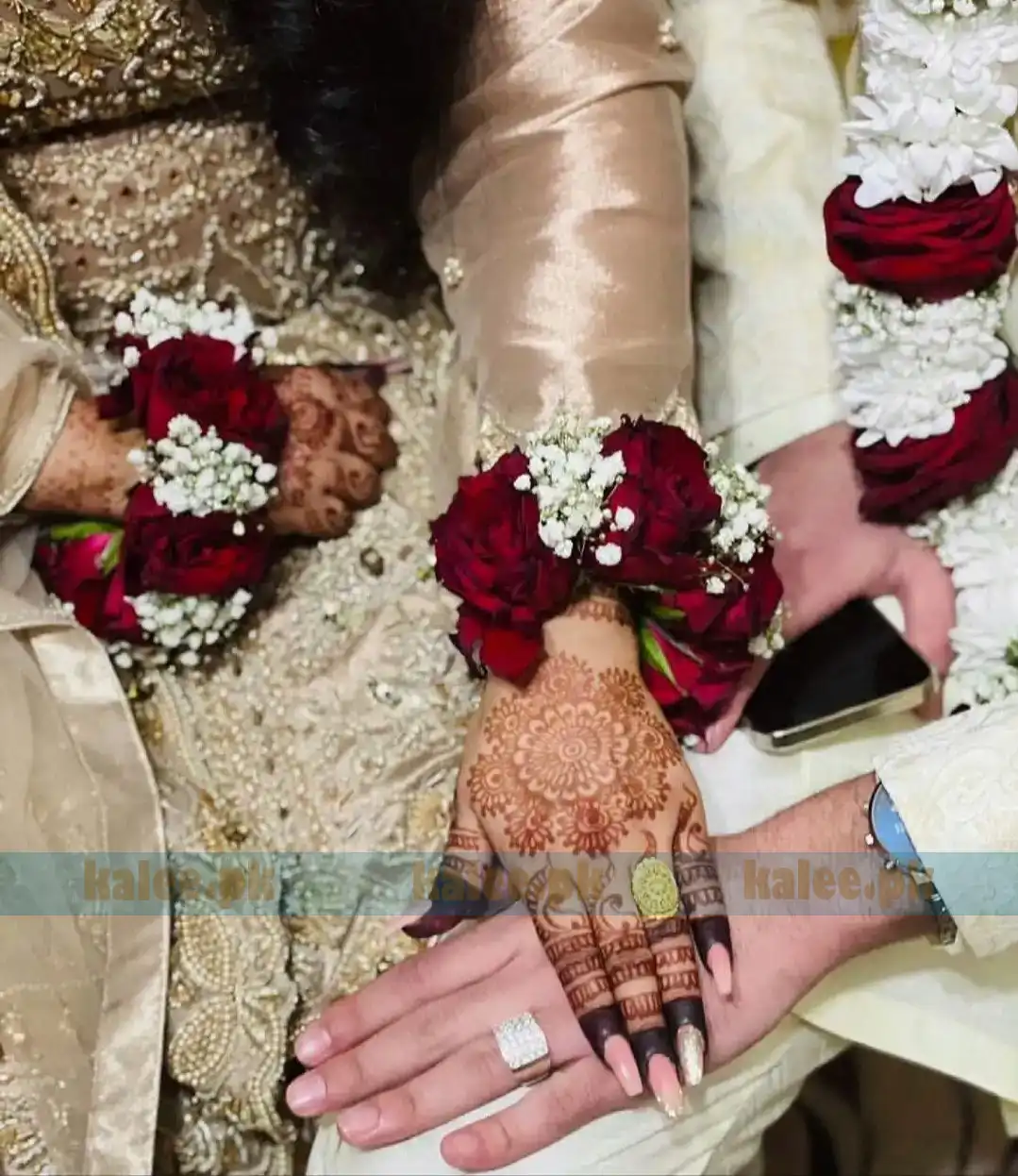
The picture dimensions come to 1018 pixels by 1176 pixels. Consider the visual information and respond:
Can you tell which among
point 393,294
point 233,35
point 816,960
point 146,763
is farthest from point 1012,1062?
point 233,35

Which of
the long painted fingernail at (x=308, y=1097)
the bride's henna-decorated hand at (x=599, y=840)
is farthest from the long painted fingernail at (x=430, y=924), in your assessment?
the long painted fingernail at (x=308, y=1097)

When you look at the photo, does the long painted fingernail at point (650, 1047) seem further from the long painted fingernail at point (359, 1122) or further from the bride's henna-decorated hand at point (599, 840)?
the long painted fingernail at point (359, 1122)

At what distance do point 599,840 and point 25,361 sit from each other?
467mm

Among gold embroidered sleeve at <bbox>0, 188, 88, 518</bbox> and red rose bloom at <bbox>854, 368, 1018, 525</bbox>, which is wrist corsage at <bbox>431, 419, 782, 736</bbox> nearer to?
red rose bloom at <bbox>854, 368, 1018, 525</bbox>

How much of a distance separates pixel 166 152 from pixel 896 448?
53 centimetres

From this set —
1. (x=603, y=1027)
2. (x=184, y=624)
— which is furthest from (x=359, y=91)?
(x=603, y=1027)

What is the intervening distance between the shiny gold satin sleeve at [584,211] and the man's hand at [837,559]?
4.7 inches

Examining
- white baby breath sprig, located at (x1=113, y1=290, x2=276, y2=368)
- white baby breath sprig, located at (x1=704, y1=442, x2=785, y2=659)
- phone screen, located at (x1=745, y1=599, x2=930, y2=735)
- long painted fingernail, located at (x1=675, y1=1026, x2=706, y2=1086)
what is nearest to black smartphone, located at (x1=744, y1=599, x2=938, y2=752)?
phone screen, located at (x1=745, y1=599, x2=930, y2=735)

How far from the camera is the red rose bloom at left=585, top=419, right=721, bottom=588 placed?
2.59 feet

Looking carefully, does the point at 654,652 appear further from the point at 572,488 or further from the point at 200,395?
the point at 200,395

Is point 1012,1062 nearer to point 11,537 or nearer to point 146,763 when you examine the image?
point 146,763

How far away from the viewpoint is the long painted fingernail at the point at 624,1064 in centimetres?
76

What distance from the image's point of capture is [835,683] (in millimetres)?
894

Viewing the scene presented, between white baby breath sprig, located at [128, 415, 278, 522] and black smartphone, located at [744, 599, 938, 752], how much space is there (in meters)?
0.38
